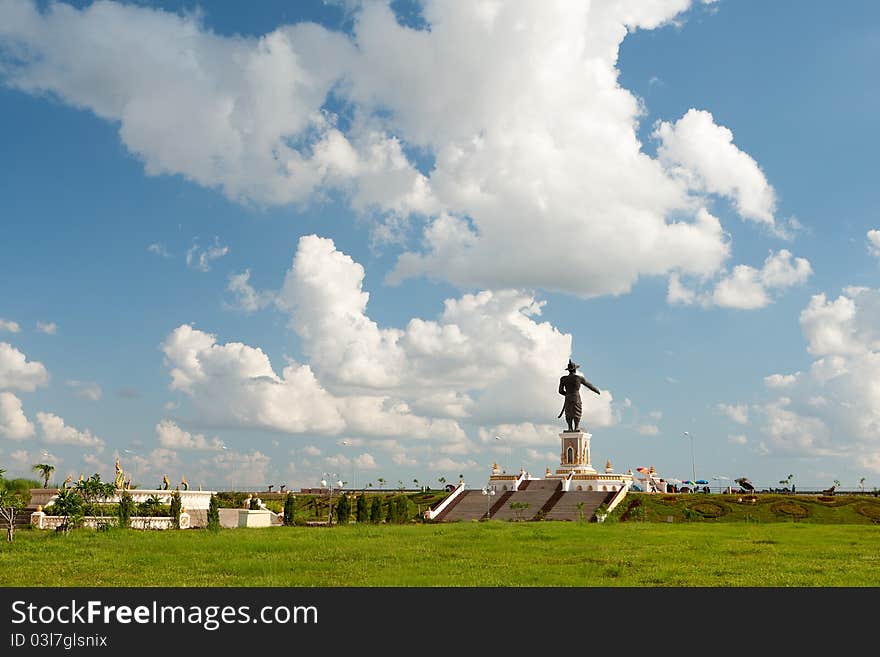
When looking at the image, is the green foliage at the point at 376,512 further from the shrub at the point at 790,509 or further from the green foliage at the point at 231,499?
the shrub at the point at 790,509

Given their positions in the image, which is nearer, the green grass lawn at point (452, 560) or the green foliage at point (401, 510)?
the green grass lawn at point (452, 560)

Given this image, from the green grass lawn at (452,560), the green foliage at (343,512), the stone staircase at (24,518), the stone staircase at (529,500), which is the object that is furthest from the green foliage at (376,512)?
the stone staircase at (24,518)

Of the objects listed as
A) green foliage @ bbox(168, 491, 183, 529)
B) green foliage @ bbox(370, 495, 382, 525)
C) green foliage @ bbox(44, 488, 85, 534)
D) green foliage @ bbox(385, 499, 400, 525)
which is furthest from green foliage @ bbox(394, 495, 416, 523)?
green foliage @ bbox(44, 488, 85, 534)

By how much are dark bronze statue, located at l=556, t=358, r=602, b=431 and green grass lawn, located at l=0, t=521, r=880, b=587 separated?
48781 millimetres

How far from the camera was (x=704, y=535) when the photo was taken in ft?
134

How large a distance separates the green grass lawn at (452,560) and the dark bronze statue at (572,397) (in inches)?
1921

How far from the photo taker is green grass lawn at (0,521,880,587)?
2228cm

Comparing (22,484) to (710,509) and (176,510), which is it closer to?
(176,510)

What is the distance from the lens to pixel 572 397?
90.1 metres

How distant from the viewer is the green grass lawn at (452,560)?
73.1 ft

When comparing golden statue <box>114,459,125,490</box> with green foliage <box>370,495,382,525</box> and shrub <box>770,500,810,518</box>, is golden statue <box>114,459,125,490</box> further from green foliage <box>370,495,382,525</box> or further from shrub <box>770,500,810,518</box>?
shrub <box>770,500,810,518</box>
